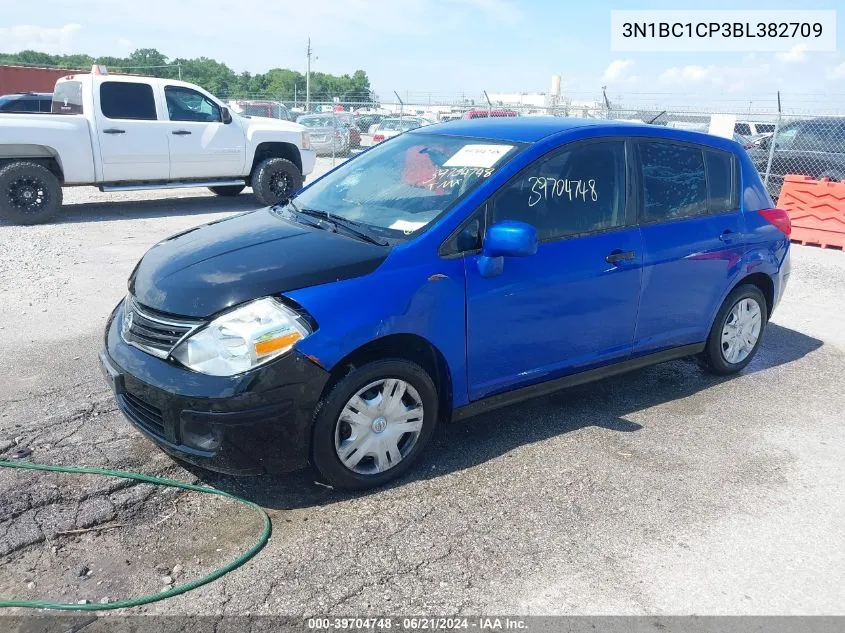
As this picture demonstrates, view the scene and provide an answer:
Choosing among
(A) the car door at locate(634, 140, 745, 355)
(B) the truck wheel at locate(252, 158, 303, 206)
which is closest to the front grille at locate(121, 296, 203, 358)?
(A) the car door at locate(634, 140, 745, 355)

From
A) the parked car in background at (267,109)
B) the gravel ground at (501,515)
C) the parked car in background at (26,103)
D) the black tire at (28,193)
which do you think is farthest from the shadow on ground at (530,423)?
the parked car in background at (267,109)

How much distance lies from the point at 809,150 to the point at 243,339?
12.5 meters

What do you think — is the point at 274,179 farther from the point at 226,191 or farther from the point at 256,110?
the point at 256,110

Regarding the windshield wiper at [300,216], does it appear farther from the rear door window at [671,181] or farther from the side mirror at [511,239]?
the rear door window at [671,181]

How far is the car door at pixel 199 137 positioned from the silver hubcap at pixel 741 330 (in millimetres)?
8853

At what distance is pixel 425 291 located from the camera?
11.2 feet

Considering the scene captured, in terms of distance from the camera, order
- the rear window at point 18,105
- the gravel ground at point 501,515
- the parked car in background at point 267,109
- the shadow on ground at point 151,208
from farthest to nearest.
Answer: the parked car in background at point 267,109 < the rear window at point 18,105 < the shadow on ground at point 151,208 < the gravel ground at point 501,515

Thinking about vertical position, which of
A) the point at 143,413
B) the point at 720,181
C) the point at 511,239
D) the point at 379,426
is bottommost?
the point at 379,426

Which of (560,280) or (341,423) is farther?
(560,280)

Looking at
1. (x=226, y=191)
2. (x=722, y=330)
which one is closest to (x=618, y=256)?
(x=722, y=330)

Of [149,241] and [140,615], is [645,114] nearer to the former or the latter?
[149,241]

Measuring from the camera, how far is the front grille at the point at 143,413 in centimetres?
318

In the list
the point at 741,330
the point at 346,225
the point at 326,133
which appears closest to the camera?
the point at 346,225

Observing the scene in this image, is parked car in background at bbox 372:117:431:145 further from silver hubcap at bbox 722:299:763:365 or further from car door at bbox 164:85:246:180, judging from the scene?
silver hubcap at bbox 722:299:763:365
